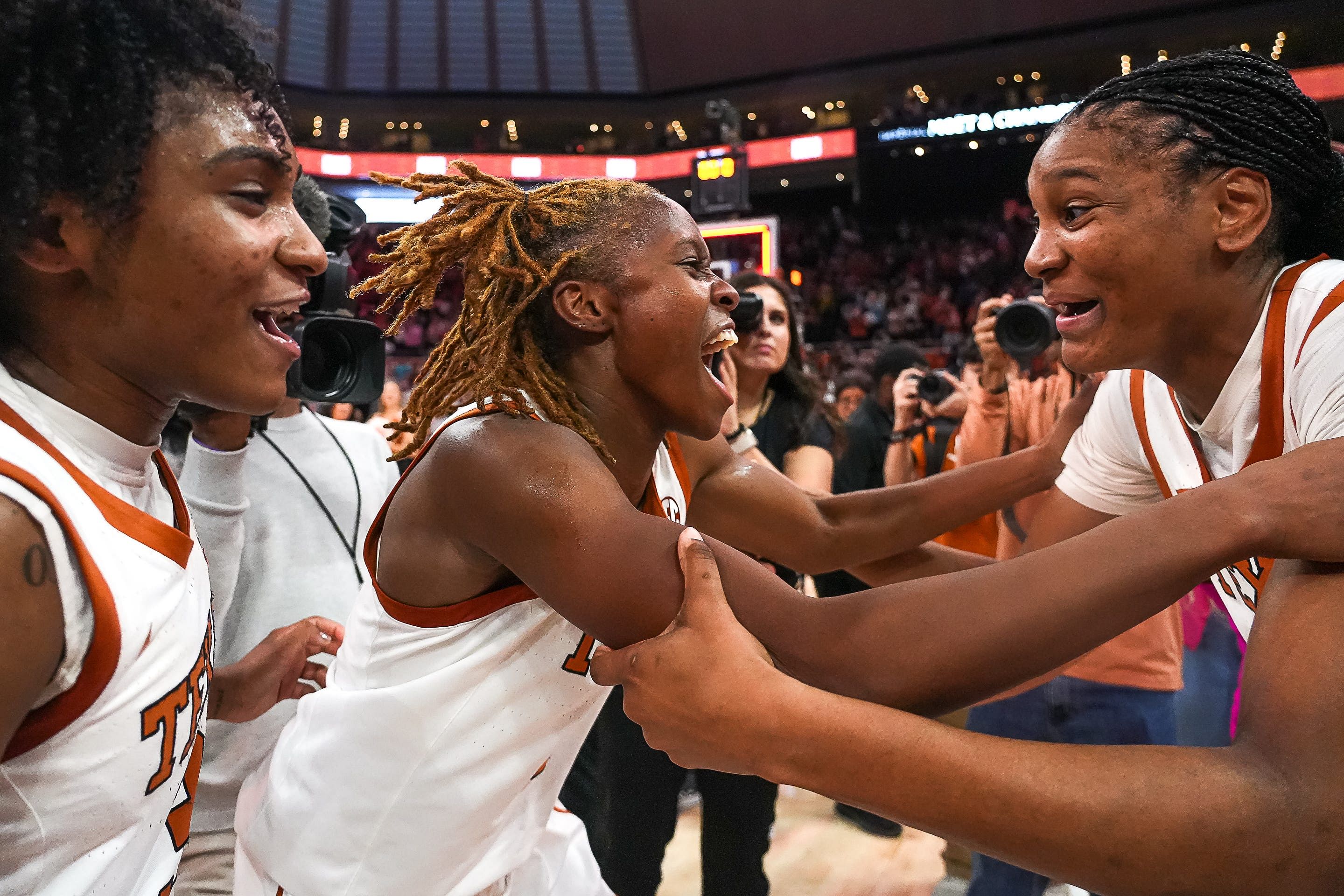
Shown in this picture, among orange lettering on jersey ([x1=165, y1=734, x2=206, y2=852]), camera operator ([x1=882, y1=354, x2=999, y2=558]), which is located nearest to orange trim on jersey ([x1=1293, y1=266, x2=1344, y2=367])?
orange lettering on jersey ([x1=165, y1=734, x2=206, y2=852])

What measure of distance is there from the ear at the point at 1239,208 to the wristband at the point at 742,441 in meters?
1.57

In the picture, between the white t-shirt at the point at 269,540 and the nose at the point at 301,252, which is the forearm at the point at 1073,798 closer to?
the nose at the point at 301,252

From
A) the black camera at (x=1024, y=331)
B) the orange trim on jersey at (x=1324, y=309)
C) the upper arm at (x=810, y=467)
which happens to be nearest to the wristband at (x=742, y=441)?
the upper arm at (x=810, y=467)

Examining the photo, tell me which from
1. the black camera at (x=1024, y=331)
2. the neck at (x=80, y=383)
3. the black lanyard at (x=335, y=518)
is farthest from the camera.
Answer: the black camera at (x=1024, y=331)

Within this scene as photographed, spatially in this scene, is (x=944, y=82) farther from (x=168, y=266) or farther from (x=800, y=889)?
(x=168, y=266)

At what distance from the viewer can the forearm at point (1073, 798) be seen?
113 centimetres

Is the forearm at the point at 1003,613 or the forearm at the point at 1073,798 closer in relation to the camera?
the forearm at the point at 1073,798

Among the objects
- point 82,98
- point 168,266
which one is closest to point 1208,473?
point 168,266

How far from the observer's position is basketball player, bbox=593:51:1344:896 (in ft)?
3.77

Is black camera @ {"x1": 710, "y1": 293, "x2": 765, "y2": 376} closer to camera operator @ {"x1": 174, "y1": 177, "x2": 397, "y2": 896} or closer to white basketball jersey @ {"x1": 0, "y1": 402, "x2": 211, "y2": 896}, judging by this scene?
camera operator @ {"x1": 174, "y1": 177, "x2": 397, "y2": 896}

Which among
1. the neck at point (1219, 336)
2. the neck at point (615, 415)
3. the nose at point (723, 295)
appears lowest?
the neck at point (615, 415)

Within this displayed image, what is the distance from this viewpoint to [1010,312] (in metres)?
2.94

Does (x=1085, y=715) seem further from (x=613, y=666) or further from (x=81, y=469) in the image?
(x=81, y=469)

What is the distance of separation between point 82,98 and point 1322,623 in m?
1.63
